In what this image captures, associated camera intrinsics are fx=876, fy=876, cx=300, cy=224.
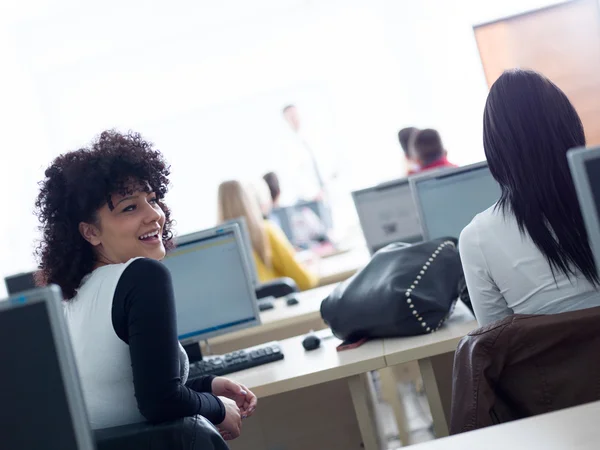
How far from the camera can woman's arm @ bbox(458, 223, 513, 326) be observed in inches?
76.2

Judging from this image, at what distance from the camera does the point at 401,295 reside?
2541mm

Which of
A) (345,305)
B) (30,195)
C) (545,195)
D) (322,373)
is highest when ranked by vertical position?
(30,195)

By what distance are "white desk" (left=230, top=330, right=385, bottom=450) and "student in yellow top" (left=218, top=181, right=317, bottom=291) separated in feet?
6.10

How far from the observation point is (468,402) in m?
1.62

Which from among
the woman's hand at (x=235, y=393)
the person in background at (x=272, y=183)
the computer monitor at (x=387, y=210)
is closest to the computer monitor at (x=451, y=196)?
the computer monitor at (x=387, y=210)

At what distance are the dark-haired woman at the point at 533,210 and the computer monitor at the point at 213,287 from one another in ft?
3.90

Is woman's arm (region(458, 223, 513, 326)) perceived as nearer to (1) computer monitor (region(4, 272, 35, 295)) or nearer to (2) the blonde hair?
(1) computer monitor (region(4, 272, 35, 295))

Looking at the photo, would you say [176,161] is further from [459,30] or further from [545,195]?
[545,195]

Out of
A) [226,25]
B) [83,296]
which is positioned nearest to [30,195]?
[226,25]

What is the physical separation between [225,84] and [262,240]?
16.2ft

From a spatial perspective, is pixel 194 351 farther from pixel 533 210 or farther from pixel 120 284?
pixel 533 210

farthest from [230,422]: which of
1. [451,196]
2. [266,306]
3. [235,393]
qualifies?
[266,306]

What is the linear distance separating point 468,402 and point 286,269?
3.19 meters

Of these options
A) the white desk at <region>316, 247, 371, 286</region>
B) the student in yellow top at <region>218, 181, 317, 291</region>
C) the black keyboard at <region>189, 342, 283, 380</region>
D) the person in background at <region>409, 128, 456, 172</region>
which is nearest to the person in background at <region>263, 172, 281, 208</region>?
the white desk at <region>316, 247, 371, 286</region>
